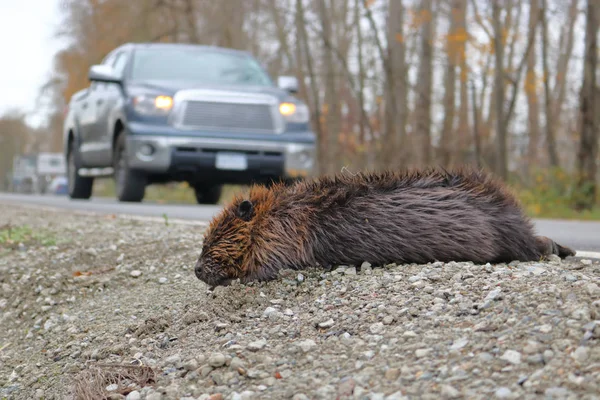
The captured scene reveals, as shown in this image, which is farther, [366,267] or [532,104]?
[532,104]

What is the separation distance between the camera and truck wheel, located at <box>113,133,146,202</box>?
34.4ft

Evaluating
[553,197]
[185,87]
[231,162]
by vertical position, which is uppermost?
[185,87]

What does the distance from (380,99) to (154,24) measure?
6.87 m

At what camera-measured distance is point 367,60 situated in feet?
87.9

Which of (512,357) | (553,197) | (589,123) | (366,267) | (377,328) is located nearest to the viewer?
(512,357)

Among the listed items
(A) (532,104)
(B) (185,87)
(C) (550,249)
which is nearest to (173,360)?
(C) (550,249)

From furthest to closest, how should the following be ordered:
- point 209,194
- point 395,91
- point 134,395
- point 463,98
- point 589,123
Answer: point 463,98 < point 395,91 < point 209,194 < point 589,123 < point 134,395

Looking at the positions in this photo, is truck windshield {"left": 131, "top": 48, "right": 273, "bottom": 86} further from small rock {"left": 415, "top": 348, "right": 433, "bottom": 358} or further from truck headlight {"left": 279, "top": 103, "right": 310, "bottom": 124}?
small rock {"left": 415, "top": 348, "right": 433, "bottom": 358}

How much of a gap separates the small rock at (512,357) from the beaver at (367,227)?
4.48 feet

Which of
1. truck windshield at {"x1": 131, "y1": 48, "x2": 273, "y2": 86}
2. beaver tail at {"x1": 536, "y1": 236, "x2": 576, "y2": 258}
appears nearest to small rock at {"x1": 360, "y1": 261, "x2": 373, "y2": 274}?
beaver tail at {"x1": 536, "y1": 236, "x2": 576, "y2": 258}

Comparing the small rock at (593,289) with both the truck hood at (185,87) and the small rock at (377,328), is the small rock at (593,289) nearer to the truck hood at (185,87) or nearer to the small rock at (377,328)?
the small rock at (377,328)

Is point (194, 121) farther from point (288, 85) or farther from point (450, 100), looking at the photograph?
point (450, 100)

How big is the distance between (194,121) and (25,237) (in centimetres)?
415

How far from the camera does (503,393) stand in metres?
2.30
